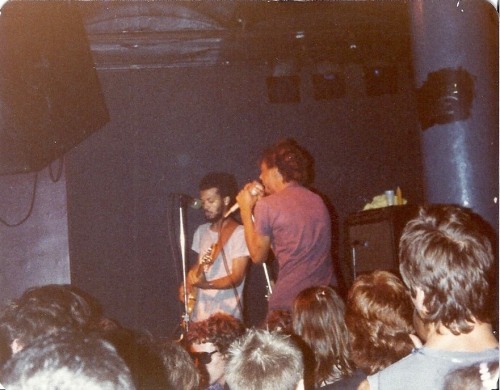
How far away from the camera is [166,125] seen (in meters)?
5.98

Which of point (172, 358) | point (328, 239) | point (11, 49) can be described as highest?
point (11, 49)

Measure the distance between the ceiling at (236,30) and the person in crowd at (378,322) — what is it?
2976 mm

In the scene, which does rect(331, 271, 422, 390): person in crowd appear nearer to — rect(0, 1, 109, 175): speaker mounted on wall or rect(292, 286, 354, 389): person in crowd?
rect(292, 286, 354, 389): person in crowd

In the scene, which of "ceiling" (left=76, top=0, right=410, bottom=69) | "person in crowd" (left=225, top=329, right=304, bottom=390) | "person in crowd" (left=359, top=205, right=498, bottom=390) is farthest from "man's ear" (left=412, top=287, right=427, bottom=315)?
"ceiling" (left=76, top=0, right=410, bottom=69)

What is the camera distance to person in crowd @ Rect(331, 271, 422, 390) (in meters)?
2.31

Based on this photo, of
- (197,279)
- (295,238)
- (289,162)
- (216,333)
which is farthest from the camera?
(197,279)

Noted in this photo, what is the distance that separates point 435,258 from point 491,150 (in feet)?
4.85

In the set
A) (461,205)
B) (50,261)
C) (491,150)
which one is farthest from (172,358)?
(50,261)

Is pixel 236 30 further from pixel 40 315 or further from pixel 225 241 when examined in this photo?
pixel 40 315

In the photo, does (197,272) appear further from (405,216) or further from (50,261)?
(50,261)

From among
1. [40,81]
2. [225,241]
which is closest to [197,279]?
[225,241]

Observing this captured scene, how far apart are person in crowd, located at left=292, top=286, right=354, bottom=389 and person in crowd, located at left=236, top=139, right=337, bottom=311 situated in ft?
3.00

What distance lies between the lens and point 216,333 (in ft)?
9.50

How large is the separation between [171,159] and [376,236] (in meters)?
2.39
